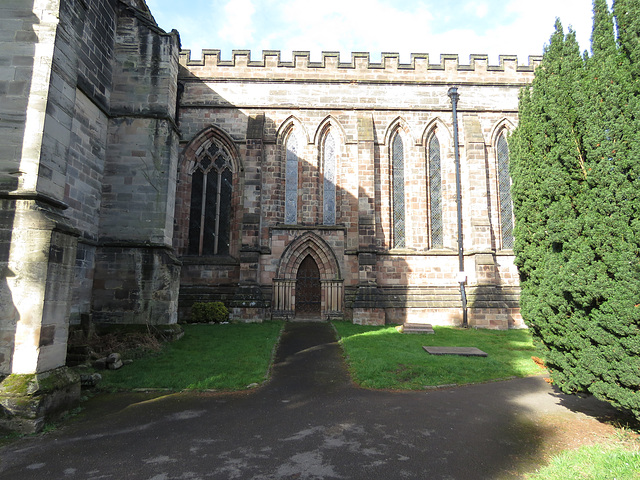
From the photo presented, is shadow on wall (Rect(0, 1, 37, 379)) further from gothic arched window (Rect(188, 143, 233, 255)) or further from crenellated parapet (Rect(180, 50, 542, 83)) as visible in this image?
crenellated parapet (Rect(180, 50, 542, 83))

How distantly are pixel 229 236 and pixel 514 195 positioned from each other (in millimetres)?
11555

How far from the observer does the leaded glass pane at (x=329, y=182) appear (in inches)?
605

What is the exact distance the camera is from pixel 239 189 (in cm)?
1531

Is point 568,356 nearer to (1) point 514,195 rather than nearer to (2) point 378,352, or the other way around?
(1) point 514,195

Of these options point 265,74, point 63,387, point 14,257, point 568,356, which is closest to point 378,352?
point 568,356

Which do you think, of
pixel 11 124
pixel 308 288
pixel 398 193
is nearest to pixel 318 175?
pixel 398 193

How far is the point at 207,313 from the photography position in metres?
12.9

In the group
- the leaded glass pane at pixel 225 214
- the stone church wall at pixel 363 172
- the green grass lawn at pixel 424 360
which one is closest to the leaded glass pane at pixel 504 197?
the stone church wall at pixel 363 172

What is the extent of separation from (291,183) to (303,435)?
12.2 meters

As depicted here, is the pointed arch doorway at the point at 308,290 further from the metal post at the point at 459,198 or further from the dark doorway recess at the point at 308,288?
the metal post at the point at 459,198

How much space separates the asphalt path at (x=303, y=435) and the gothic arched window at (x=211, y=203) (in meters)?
9.62

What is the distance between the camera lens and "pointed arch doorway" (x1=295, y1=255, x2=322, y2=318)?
14.7 meters

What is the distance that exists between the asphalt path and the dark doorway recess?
8.14m

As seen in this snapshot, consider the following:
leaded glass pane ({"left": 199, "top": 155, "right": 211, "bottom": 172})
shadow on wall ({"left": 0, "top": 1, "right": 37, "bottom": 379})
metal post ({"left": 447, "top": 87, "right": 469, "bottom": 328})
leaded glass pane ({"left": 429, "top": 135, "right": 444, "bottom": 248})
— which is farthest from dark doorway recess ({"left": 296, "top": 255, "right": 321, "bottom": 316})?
shadow on wall ({"left": 0, "top": 1, "right": 37, "bottom": 379})
